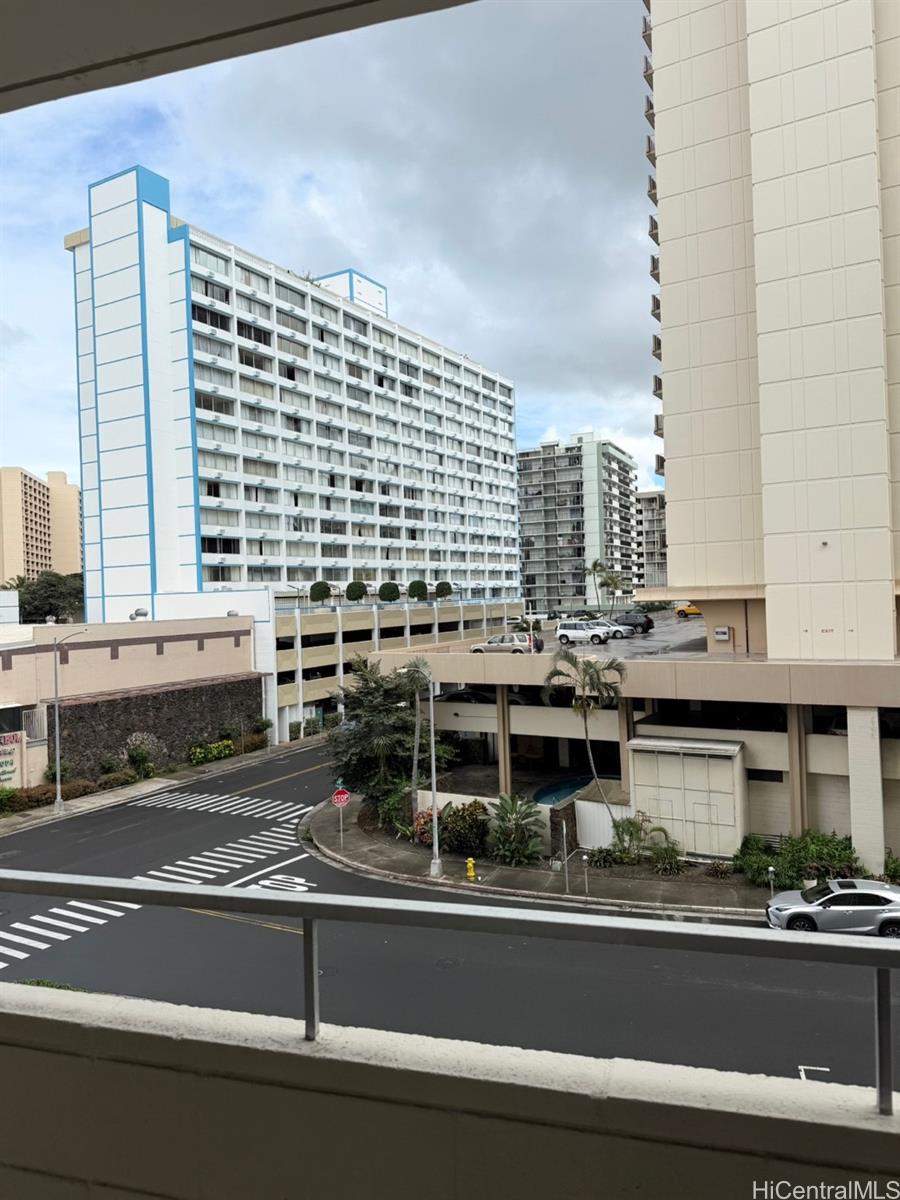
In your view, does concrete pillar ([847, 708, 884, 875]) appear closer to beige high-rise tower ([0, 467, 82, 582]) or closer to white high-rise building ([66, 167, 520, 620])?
white high-rise building ([66, 167, 520, 620])

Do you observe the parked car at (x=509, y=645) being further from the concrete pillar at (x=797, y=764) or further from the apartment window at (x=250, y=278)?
the apartment window at (x=250, y=278)

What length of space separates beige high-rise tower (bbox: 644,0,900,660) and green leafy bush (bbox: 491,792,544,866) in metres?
6.70

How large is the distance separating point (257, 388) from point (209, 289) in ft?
17.6

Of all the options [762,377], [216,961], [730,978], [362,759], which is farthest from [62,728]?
[730,978]

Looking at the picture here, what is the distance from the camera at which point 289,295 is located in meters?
44.9

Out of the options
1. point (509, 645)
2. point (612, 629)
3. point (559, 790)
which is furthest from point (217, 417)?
point (559, 790)

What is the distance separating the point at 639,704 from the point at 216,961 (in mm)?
17981

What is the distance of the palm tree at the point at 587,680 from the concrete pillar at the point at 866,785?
4.75 meters

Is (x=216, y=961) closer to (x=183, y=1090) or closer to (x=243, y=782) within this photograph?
(x=183, y=1090)

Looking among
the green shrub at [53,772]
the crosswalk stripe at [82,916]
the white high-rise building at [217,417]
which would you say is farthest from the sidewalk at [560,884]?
the white high-rise building at [217,417]

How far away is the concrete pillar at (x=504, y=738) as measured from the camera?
20484mm

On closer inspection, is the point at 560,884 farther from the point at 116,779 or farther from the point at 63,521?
the point at 63,521

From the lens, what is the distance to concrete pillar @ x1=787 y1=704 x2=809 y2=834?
16781mm

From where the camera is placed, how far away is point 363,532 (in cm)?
5084
